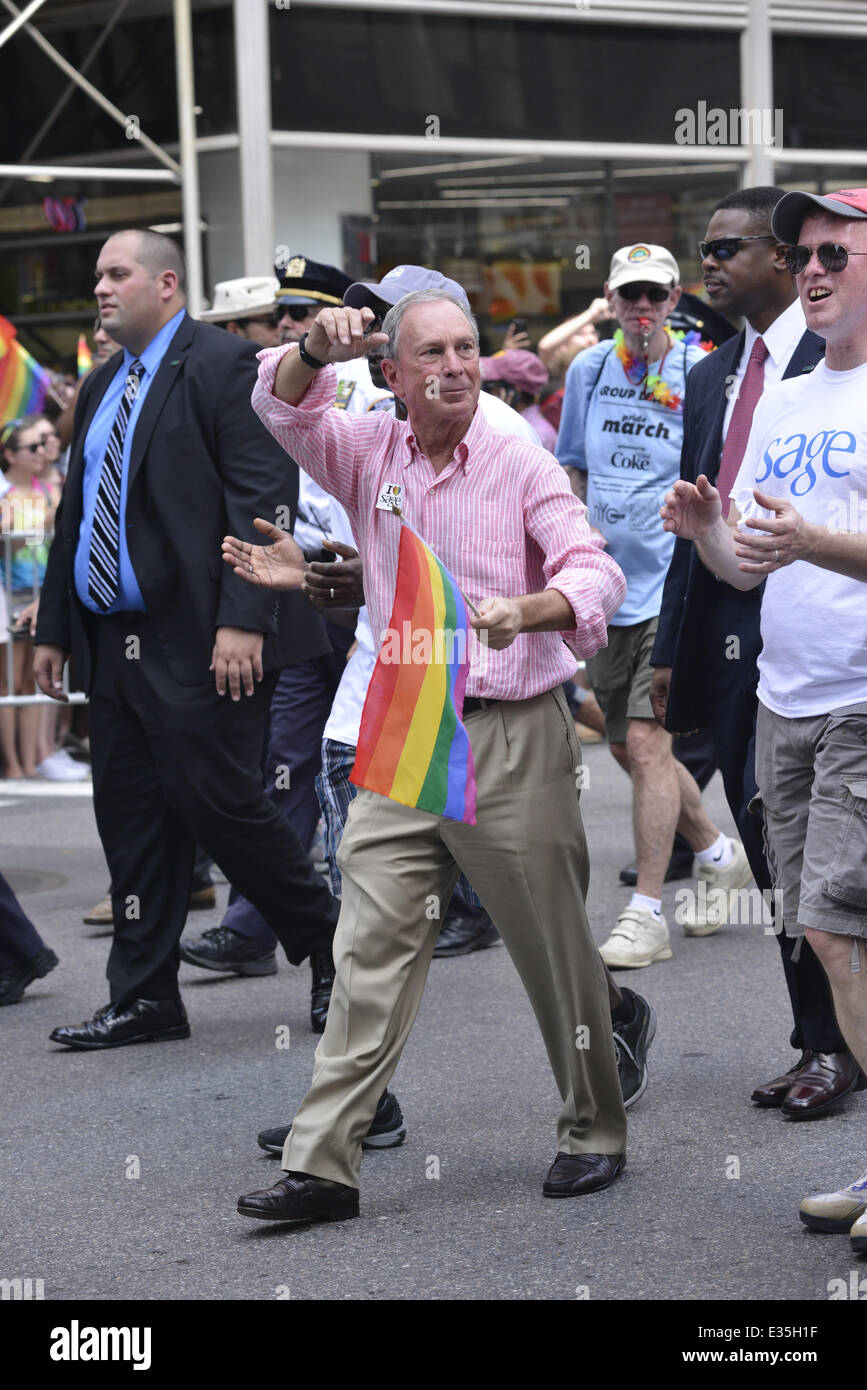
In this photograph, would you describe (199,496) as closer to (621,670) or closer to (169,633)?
(169,633)

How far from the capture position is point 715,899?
23.1 feet

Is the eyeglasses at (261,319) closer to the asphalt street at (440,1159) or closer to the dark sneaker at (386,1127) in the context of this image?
the asphalt street at (440,1159)

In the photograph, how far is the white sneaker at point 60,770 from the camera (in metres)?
10.9

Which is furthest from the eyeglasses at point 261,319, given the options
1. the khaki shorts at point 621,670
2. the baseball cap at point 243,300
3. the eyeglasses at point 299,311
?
the khaki shorts at point 621,670

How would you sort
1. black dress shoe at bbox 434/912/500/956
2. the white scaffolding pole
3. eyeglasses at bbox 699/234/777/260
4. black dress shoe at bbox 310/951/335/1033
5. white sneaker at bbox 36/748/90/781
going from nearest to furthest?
1. eyeglasses at bbox 699/234/777/260
2. black dress shoe at bbox 310/951/335/1033
3. black dress shoe at bbox 434/912/500/956
4. white sneaker at bbox 36/748/90/781
5. the white scaffolding pole

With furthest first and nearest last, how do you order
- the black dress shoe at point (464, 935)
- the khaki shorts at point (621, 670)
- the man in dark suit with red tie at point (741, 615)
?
the khaki shorts at point (621, 670) < the black dress shoe at point (464, 935) < the man in dark suit with red tie at point (741, 615)

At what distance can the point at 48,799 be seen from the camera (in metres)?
10.4

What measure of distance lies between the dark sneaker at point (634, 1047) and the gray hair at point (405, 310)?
171 cm

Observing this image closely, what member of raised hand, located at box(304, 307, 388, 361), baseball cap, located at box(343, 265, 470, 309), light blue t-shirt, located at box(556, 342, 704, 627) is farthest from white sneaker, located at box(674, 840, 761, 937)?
raised hand, located at box(304, 307, 388, 361)

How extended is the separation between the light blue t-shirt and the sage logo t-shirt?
2.96m

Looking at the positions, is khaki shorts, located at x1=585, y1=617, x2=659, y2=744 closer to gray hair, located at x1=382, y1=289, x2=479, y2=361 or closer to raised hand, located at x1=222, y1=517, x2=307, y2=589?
raised hand, located at x1=222, y1=517, x2=307, y2=589

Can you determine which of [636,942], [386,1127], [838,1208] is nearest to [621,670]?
[636,942]

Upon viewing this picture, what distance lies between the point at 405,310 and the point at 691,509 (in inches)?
28.5

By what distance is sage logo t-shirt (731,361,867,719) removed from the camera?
12.8ft
